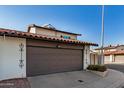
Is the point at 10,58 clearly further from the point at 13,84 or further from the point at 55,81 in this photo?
the point at 55,81

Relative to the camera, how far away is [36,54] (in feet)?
27.5

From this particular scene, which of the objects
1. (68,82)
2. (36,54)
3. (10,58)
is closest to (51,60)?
(36,54)

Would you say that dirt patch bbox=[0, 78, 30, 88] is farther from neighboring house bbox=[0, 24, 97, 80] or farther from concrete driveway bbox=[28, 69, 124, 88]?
neighboring house bbox=[0, 24, 97, 80]

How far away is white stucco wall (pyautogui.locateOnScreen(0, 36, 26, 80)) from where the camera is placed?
272 inches

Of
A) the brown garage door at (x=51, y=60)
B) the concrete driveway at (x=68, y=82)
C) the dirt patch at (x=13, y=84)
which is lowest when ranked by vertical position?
the concrete driveway at (x=68, y=82)

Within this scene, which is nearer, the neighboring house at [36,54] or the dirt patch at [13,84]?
the dirt patch at [13,84]

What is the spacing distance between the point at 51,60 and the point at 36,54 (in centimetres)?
137

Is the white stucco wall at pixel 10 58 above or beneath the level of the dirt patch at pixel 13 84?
above

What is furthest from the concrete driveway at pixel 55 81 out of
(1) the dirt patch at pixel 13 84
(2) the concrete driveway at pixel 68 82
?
(1) the dirt patch at pixel 13 84

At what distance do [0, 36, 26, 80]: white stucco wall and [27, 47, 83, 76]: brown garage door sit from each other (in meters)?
0.60

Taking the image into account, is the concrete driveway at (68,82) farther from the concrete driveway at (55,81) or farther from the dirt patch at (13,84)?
the dirt patch at (13,84)

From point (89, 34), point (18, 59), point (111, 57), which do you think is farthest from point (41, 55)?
point (111, 57)

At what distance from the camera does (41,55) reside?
8633 millimetres

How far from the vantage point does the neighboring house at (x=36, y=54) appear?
705cm
